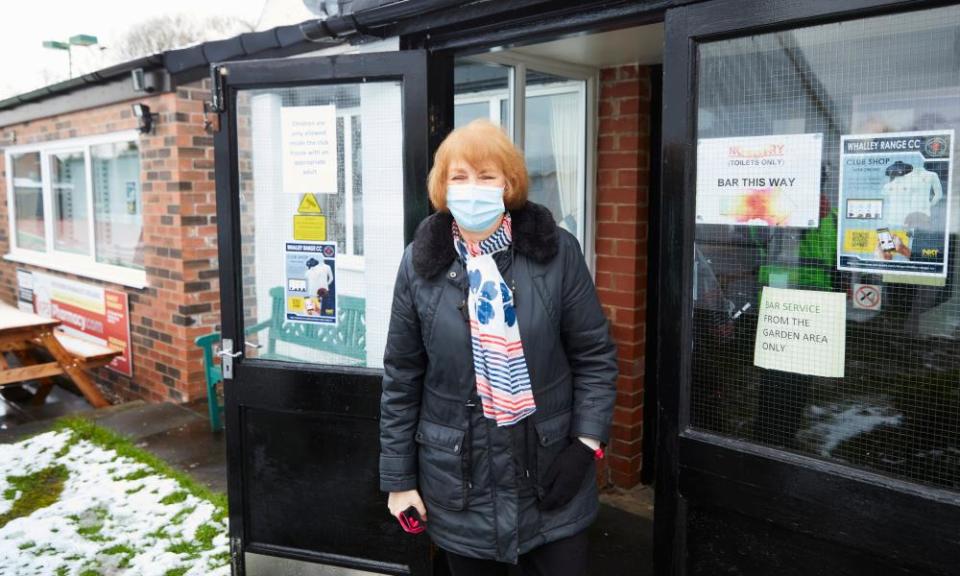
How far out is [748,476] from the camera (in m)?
2.14

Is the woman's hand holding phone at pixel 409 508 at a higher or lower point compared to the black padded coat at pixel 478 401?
lower

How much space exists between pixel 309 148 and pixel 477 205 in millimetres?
1256

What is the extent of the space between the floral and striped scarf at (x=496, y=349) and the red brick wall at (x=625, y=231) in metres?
2.12

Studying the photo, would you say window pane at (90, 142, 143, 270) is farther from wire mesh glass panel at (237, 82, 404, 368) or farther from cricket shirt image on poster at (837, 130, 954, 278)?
cricket shirt image on poster at (837, 130, 954, 278)

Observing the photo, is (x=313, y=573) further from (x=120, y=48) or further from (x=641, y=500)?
(x=120, y=48)

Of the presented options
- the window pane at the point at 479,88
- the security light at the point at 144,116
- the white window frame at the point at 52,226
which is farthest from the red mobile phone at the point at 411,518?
the white window frame at the point at 52,226

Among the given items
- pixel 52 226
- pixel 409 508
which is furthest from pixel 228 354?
pixel 52 226

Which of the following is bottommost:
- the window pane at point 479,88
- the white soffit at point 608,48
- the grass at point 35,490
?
the grass at point 35,490

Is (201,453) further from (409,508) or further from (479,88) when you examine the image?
(409,508)

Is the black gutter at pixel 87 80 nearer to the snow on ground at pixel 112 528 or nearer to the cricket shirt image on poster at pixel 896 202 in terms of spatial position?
the snow on ground at pixel 112 528

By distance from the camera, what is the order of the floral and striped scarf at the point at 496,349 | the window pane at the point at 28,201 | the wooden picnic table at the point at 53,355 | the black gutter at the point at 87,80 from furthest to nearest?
the window pane at the point at 28,201 → the wooden picnic table at the point at 53,355 → the black gutter at the point at 87,80 → the floral and striped scarf at the point at 496,349

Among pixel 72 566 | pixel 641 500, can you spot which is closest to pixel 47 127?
pixel 72 566

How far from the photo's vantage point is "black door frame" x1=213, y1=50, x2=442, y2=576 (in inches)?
112

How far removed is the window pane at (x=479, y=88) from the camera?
13.1ft
